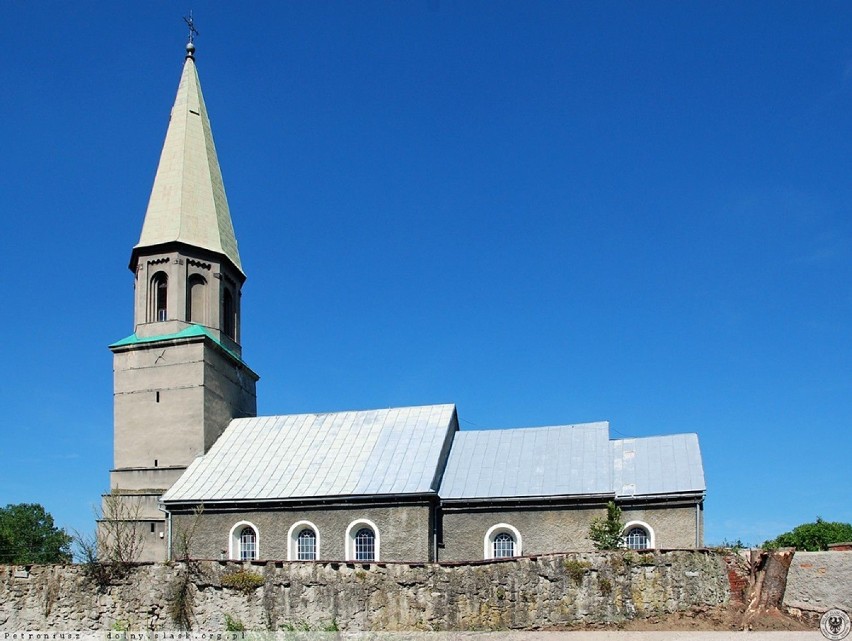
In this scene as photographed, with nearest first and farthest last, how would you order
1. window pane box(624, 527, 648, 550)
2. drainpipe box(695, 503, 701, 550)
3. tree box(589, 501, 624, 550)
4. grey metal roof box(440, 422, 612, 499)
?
tree box(589, 501, 624, 550) < drainpipe box(695, 503, 701, 550) < window pane box(624, 527, 648, 550) < grey metal roof box(440, 422, 612, 499)

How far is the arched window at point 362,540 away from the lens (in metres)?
25.4

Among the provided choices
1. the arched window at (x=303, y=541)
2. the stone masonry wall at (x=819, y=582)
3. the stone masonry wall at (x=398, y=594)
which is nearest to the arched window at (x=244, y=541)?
the arched window at (x=303, y=541)

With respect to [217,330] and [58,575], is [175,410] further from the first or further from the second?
[58,575]

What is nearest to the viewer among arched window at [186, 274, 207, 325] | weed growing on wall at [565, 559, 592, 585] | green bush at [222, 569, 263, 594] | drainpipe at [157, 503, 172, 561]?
weed growing on wall at [565, 559, 592, 585]

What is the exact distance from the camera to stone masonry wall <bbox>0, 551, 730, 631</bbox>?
51.6 feet

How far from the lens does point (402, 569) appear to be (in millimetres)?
16641

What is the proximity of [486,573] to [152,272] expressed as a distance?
62.8ft

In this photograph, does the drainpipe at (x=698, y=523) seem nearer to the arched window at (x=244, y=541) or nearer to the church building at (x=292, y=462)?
the church building at (x=292, y=462)

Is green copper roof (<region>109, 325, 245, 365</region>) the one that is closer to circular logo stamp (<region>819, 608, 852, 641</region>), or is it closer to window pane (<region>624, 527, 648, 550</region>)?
window pane (<region>624, 527, 648, 550</region>)

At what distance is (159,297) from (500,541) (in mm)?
14795

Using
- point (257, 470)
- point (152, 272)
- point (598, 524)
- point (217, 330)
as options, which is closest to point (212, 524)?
point (257, 470)

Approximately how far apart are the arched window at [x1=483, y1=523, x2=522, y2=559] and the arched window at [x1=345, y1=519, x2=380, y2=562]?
3244 millimetres

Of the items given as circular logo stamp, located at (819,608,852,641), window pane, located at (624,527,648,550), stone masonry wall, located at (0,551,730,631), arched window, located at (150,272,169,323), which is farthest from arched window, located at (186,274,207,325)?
circular logo stamp, located at (819,608,852,641)

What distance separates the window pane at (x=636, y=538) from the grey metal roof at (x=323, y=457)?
5.83 meters
